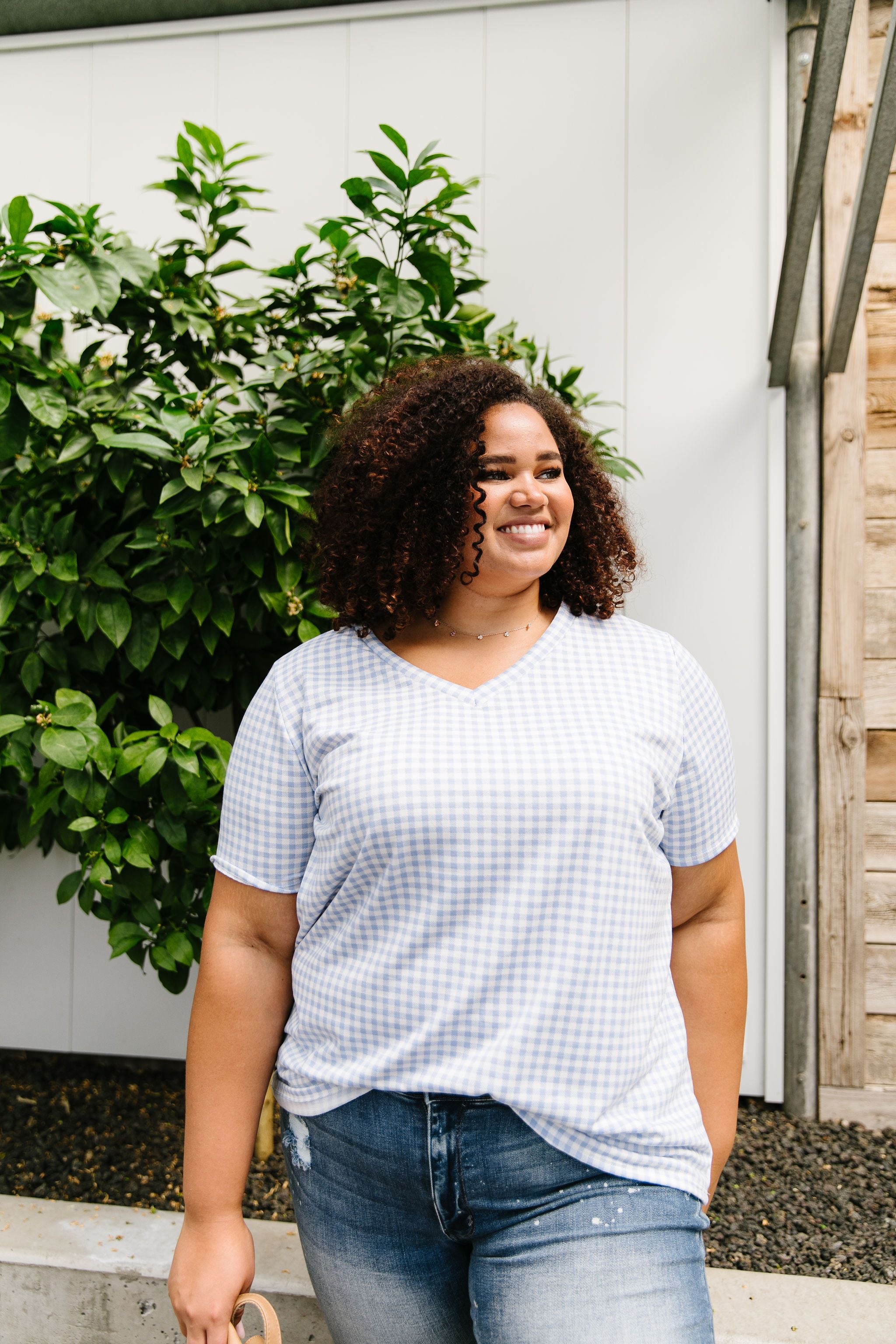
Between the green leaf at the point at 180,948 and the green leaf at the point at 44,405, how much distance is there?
35.9 inches

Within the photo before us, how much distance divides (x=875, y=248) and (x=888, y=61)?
857mm

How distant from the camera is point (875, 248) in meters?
2.12

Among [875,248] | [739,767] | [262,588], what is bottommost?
[739,767]

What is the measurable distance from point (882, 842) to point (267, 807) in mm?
1606

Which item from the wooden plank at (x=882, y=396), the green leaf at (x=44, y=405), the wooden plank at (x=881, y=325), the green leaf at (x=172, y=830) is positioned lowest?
the green leaf at (x=172, y=830)

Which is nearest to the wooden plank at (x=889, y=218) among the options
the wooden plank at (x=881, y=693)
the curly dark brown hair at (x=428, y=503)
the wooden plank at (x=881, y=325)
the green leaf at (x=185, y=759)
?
the wooden plank at (x=881, y=325)

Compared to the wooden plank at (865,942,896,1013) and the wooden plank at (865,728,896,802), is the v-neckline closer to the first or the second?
the wooden plank at (865,728,896,802)

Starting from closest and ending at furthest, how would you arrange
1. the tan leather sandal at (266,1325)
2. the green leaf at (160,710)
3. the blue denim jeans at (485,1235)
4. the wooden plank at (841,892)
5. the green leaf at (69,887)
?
the blue denim jeans at (485,1235)
the tan leather sandal at (266,1325)
the green leaf at (160,710)
the green leaf at (69,887)
the wooden plank at (841,892)

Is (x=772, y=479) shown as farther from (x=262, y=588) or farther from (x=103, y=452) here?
(x=103, y=452)

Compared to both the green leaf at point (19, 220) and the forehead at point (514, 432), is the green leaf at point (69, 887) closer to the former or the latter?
the green leaf at point (19, 220)

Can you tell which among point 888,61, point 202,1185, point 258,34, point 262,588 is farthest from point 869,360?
point 202,1185

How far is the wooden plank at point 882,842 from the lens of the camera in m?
2.10

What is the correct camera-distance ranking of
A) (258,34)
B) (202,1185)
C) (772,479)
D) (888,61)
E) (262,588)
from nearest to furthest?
(202,1185)
(888,61)
(262,588)
(772,479)
(258,34)

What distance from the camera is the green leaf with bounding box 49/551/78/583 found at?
171 cm
